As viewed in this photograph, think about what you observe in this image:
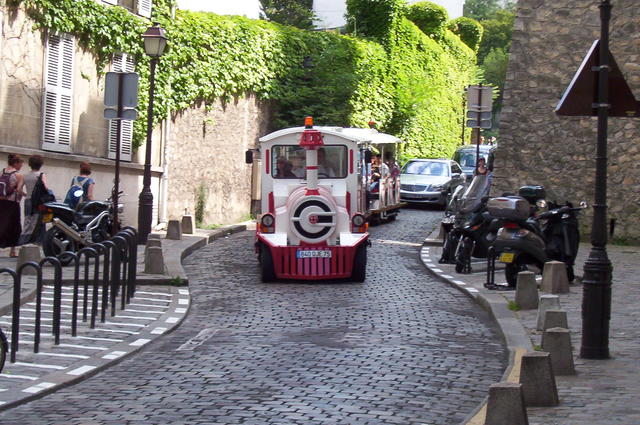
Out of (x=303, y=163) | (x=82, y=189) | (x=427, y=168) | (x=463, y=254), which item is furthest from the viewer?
(x=427, y=168)

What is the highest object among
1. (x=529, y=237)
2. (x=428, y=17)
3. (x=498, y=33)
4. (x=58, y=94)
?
(x=498, y=33)

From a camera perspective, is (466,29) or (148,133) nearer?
(148,133)

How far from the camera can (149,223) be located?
2191 centimetres

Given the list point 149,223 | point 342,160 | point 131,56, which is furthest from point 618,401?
point 131,56

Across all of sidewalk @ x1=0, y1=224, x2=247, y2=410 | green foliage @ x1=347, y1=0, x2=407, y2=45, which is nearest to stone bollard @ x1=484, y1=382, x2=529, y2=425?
sidewalk @ x1=0, y1=224, x2=247, y2=410

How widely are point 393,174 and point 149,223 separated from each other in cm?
1108

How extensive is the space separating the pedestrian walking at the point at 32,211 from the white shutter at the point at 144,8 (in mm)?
7441

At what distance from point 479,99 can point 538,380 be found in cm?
1860

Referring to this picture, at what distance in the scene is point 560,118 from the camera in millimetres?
25500

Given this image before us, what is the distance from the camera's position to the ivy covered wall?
81.3 ft

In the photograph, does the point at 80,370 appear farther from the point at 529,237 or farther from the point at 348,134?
the point at 348,134

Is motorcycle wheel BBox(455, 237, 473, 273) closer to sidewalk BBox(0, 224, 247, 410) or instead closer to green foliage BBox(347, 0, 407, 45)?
sidewalk BBox(0, 224, 247, 410)

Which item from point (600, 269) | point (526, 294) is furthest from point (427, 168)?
point (600, 269)

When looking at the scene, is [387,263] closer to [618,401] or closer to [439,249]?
[439,249]
